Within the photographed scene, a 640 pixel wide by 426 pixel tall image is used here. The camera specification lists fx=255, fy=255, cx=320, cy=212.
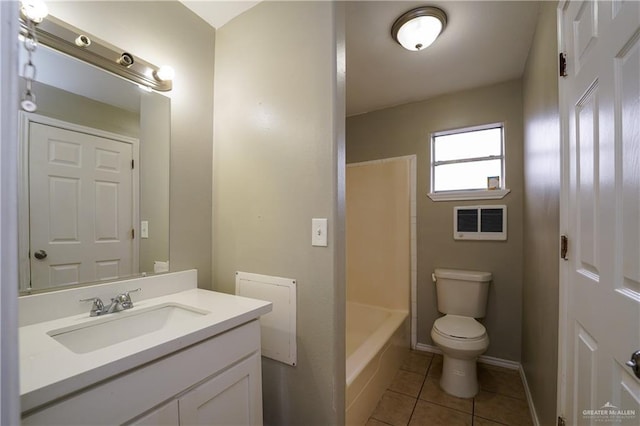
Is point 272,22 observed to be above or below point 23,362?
above

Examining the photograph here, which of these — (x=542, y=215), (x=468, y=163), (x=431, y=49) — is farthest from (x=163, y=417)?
(x=468, y=163)

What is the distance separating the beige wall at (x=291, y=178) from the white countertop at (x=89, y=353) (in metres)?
0.30

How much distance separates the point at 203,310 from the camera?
3.48 ft

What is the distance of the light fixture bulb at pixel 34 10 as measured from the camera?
88 centimetres

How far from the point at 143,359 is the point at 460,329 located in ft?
6.55

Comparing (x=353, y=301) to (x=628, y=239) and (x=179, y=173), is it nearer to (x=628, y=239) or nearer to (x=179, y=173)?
(x=179, y=173)

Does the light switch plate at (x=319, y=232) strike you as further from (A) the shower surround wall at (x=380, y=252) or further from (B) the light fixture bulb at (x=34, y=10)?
(A) the shower surround wall at (x=380, y=252)

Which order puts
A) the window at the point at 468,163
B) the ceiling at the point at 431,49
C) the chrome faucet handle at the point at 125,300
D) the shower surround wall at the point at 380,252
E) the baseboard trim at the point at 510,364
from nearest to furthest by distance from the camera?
the chrome faucet handle at the point at 125,300 < the ceiling at the point at 431,49 < the baseboard trim at the point at 510,364 < the window at the point at 468,163 < the shower surround wall at the point at 380,252

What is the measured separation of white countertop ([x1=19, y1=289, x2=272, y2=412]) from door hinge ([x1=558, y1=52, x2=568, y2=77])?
5.15 ft

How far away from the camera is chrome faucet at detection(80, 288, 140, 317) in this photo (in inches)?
39.9

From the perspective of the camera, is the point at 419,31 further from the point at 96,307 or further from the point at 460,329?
the point at 96,307


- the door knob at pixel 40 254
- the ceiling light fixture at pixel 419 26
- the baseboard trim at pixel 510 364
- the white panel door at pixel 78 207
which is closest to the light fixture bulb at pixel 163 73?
the white panel door at pixel 78 207

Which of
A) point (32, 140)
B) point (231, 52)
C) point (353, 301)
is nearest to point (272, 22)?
point (231, 52)

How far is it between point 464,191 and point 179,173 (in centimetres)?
227
